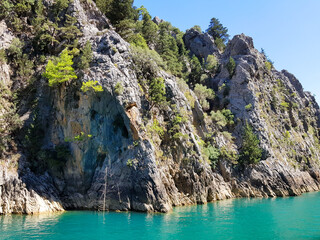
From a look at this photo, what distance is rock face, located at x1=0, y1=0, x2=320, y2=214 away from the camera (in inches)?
Answer: 1047

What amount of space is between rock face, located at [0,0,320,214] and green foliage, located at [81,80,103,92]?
1.64 ft

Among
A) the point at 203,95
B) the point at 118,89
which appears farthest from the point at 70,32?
the point at 203,95

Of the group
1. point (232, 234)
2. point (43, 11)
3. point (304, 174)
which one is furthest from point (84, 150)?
point (304, 174)

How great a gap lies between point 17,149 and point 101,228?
53.6ft

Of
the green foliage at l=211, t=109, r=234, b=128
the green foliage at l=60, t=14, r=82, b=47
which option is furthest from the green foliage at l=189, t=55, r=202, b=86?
the green foliage at l=60, t=14, r=82, b=47

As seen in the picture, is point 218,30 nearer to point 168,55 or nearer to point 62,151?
point 168,55

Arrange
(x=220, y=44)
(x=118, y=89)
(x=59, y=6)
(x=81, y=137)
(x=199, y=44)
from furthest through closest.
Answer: (x=220, y=44), (x=199, y=44), (x=59, y=6), (x=118, y=89), (x=81, y=137)

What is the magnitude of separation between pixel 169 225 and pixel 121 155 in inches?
436

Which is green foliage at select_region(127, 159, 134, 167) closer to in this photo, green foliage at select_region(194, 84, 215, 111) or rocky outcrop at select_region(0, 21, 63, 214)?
rocky outcrop at select_region(0, 21, 63, 214)

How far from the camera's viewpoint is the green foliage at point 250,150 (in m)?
42.5

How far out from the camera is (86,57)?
1270 inches

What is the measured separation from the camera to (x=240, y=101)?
5100 centimetres

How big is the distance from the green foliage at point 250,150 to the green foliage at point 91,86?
26.9m

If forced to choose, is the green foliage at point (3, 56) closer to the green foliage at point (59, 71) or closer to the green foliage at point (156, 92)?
the green foliage at point (59, 71)
